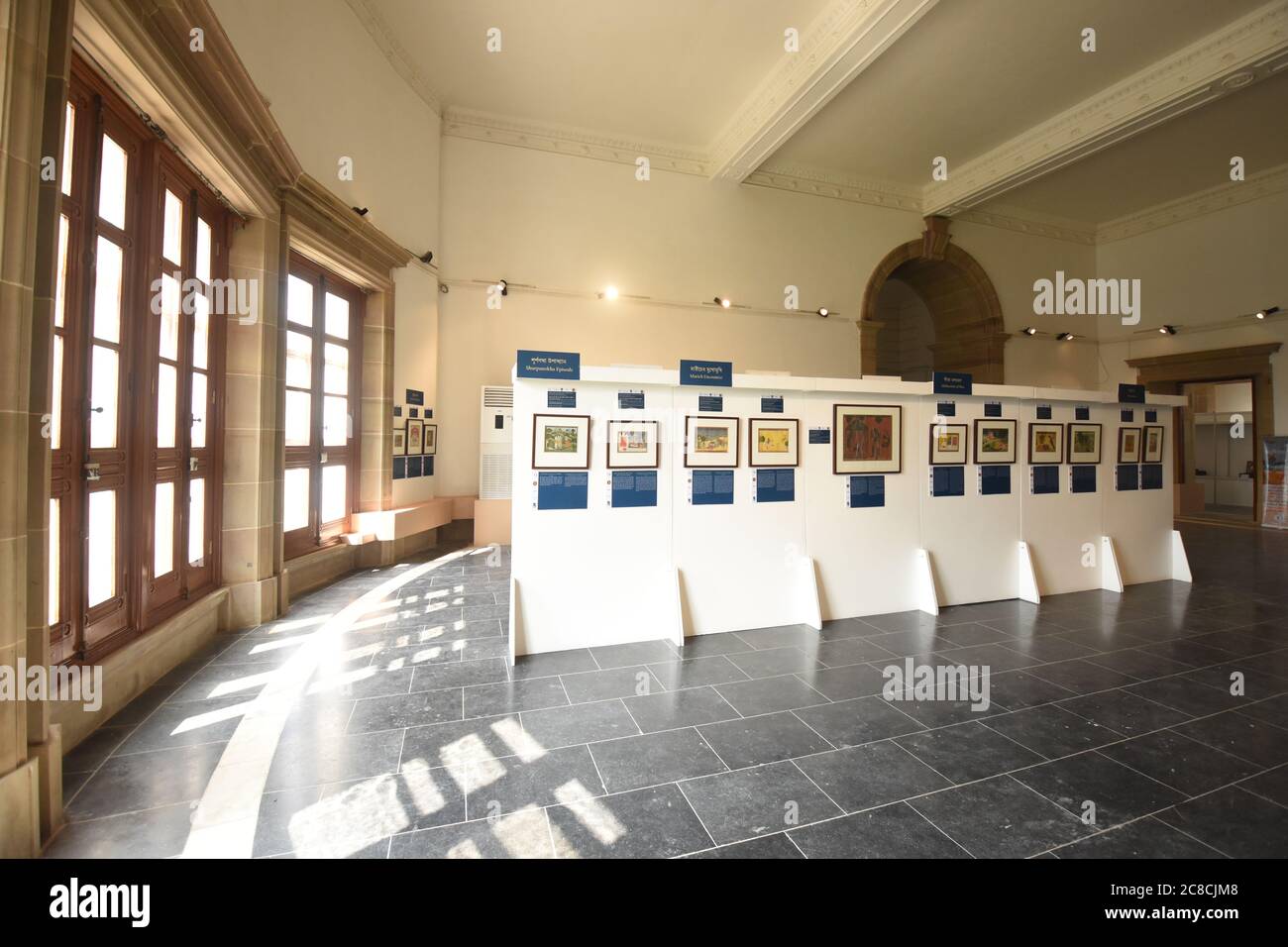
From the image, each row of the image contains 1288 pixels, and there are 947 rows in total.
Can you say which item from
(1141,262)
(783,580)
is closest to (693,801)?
(783,580)

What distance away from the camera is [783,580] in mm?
4926

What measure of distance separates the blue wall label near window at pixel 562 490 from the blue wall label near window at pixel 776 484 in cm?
150

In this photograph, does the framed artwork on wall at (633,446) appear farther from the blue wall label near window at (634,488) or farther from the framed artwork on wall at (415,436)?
the framed artwork on wall at (415,436)

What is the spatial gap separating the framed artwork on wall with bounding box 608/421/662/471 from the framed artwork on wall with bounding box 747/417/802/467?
2.78 feet

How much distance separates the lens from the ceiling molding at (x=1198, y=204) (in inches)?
433

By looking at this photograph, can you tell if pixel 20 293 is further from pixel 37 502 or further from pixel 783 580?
Answer: pixel 783 580

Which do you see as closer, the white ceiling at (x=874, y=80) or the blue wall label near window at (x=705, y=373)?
the blue wall label near window at (x=705, y=373)

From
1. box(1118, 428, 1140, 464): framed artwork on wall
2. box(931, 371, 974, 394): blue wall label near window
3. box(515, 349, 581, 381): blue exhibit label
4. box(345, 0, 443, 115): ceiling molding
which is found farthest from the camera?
box(345, 0, 443, 115): ceiling molding

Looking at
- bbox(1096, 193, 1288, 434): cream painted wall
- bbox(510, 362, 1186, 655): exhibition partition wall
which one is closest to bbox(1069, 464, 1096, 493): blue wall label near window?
bbox(510, 362, 1186, 655): exhibition partition wall

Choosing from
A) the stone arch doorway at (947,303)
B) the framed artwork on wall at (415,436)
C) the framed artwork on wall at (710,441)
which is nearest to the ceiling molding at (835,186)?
the stone arch doorway at (947,303)

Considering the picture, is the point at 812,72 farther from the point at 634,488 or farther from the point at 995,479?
the point at 634,488

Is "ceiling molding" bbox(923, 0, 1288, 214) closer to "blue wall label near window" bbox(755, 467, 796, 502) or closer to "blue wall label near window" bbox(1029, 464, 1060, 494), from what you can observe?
"blue wall label near window" bbox(1029, 464, 1060, 494)

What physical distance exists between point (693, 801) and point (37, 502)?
3.03 meters

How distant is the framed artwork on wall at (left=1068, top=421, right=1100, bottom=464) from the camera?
5973 millimetres
